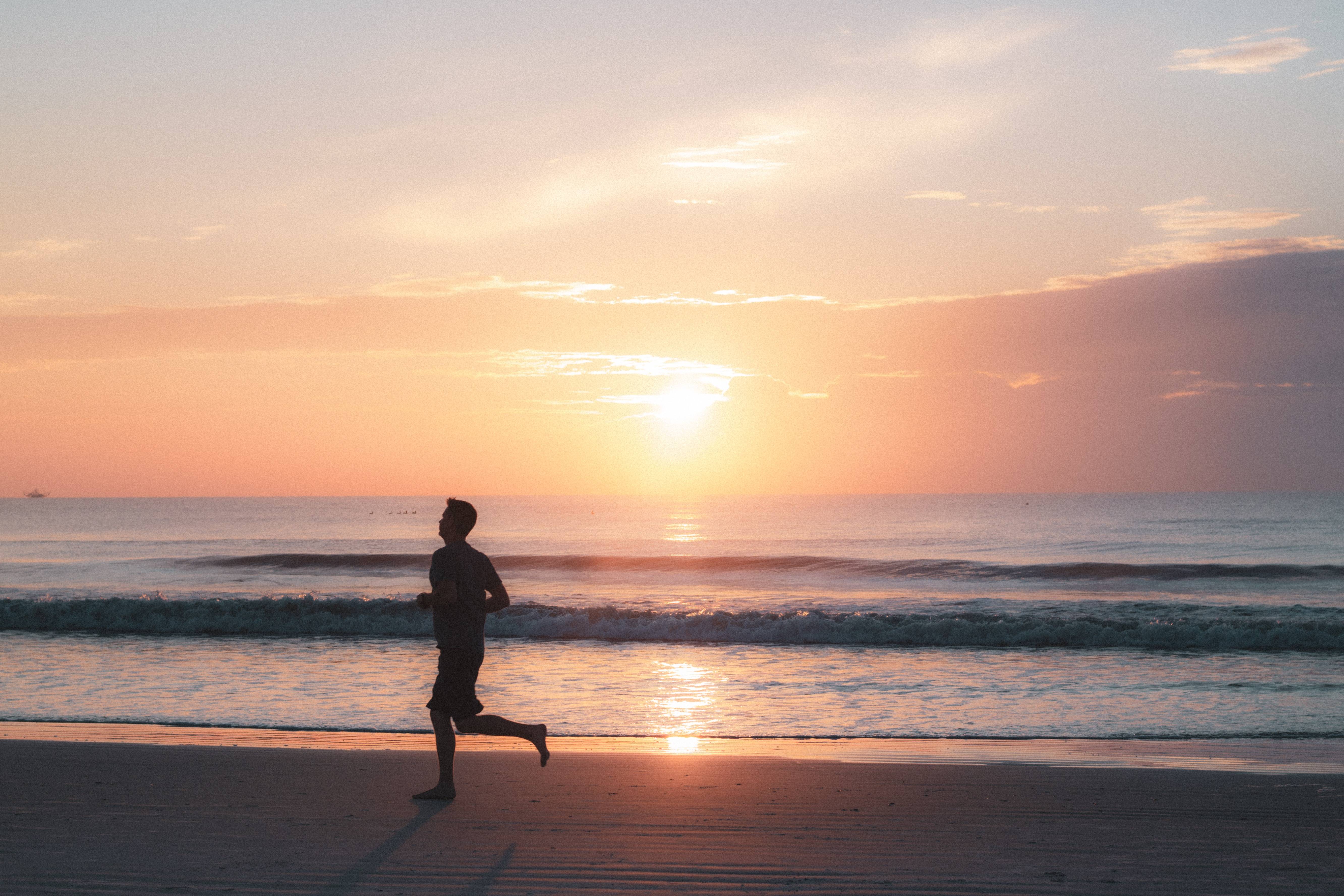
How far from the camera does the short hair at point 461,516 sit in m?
6.22

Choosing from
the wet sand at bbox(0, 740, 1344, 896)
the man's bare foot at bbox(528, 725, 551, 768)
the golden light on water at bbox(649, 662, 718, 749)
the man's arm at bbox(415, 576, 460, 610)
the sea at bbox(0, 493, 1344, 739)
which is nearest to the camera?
the wet sand at bbox(0, 740, 1344, 896)

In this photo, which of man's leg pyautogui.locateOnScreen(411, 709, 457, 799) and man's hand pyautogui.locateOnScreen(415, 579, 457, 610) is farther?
man's leg pyautogui.locateOnScreen(411, 709, 457, 799)

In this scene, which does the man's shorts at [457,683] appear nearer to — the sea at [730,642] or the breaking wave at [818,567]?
the sea at [730,642]

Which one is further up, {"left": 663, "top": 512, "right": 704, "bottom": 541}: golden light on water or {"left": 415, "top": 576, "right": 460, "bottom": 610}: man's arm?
{"left": 415, "top": 576, "right": 460, "bottom": 610}: man's arm

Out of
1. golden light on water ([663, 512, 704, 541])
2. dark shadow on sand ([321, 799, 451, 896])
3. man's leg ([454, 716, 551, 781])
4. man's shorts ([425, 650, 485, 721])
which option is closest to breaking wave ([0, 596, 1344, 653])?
man's leg ([454, 716, 551, 781])

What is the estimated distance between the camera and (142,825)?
6215 mm

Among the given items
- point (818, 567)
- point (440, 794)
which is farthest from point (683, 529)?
point (440, 794)

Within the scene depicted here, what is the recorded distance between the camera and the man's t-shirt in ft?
20.5

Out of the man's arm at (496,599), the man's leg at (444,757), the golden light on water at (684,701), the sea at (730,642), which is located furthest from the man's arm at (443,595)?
the sea at (730,642)

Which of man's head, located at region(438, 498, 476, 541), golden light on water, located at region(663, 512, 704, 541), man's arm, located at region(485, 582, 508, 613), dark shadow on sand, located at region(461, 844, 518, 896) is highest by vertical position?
man's head, located at region(438, 498, 476, 541)

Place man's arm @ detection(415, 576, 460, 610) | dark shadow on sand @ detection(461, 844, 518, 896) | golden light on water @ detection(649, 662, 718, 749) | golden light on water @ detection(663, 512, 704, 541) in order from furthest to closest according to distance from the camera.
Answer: golden light on water @ detection(663, 512, 704, 541)
golden light on water @ detection(649, 662, 718, 749)
man's arm @ detection(415, 576, 460, 610)
dark shadow on sand @ detection(461, 844, 518, 896)

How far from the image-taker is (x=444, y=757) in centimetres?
669

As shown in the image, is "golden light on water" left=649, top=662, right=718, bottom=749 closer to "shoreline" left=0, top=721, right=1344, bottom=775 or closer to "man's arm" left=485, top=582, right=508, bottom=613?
"shoreline" left=0, top=721, right=1344, bottom=775

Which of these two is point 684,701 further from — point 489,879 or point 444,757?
point 489,879
